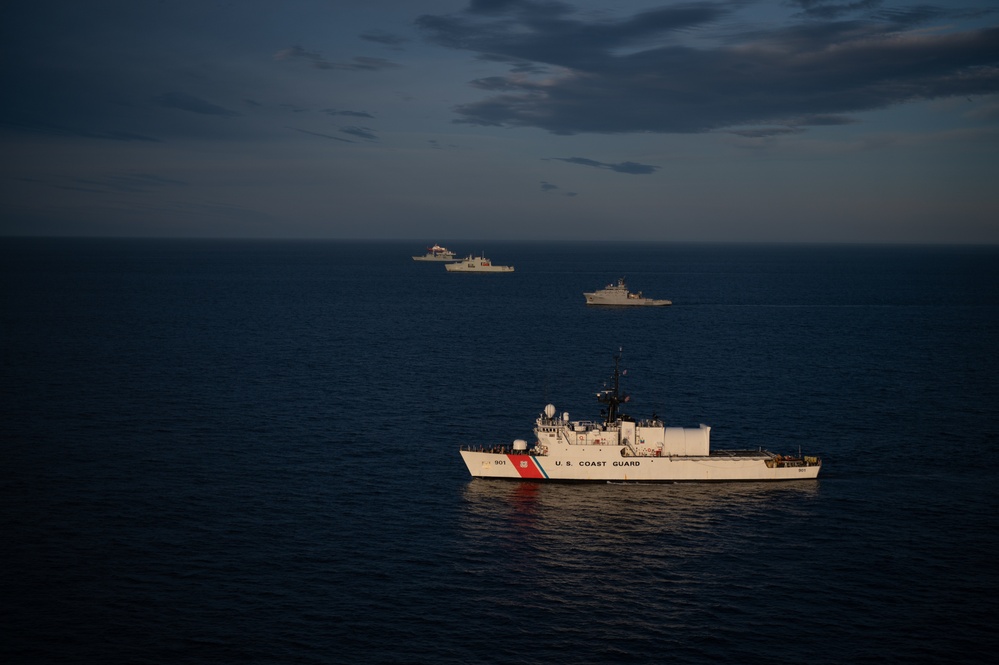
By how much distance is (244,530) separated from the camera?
62969 millimetres

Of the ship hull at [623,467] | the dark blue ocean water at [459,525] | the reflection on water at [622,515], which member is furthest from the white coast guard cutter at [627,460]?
the dark blue ocean water at [459,525]

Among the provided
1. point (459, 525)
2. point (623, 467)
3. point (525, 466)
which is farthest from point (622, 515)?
point (459, 525)

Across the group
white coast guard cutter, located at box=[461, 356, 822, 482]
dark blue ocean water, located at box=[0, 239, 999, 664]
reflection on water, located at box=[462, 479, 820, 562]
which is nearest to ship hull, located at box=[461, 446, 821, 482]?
white coast guard cutter, located at box=[461, 356, 822, 482]

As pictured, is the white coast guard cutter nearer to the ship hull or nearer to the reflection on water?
the ship hull

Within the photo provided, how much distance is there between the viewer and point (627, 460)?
75500 millimetres

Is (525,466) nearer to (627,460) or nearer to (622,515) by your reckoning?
(627,460)

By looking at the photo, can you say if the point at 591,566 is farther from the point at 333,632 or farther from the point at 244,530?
the point at 244,530

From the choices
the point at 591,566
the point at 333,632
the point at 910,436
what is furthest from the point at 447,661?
the point at 910,436

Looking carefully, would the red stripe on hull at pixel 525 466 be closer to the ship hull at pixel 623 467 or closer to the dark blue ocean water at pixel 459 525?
the ship hull at pixel 623 467

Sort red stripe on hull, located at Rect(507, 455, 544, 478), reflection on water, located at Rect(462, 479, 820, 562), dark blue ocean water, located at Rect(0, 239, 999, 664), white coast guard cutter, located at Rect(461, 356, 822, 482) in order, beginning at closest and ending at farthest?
1. dark blue ocean water, located at Rect(0, 239, 999, 664)
2. reflection on water, located at Rect(462, 479, 820, 562)
3. red stripe on hull, located at Rect(507, 455, 544, 478)
4. white coast guard cutter, located at Rect(461, 356, 822, 482)

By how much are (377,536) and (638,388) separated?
6063 centimetres

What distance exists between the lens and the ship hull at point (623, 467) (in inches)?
2963

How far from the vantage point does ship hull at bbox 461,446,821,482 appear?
75.2 m

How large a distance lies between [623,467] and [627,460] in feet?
2.56
